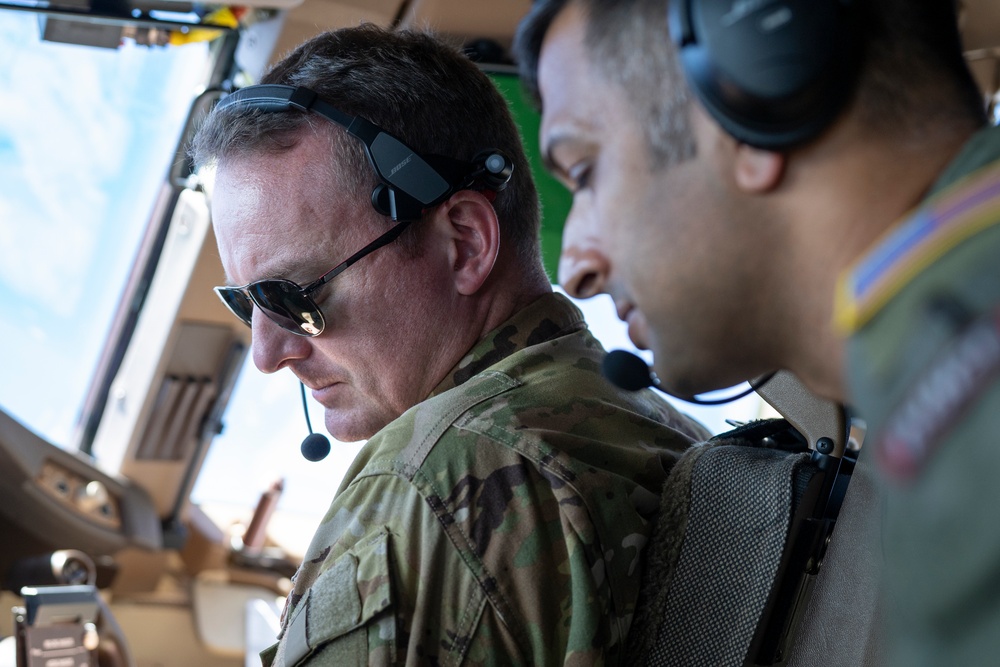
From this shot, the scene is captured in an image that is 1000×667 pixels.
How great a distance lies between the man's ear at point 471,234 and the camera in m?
1.48

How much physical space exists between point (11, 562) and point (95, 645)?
3.35ft

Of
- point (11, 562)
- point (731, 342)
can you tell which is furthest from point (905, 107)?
point (11, 562)

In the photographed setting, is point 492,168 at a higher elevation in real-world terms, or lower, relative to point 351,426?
higher

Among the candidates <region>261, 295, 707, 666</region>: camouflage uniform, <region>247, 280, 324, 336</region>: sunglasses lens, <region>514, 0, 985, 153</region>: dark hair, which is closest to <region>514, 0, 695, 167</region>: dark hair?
<region>514, 0, 985, 153</region>: dark hair

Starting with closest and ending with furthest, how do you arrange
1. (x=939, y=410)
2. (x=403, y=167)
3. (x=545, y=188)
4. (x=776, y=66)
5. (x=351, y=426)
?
(x=939, y=410)
(x=776, y=66)
(x=403, y=167)
(x=351, y=426)
(x=545, y=188)

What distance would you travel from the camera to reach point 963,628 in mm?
495

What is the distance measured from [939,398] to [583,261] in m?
0.41

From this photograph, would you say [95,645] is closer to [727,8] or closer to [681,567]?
[681,567]

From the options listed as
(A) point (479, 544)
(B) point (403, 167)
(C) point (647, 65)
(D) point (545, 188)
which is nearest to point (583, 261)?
(C) point (647, 65)

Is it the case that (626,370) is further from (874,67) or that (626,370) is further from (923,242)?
(923,242)

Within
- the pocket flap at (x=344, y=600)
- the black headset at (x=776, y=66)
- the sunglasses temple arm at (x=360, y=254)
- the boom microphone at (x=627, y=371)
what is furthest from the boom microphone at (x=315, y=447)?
the black headset at (x=776, y=66)

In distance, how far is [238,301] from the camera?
1632 millimetres

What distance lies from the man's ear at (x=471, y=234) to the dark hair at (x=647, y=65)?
625mm

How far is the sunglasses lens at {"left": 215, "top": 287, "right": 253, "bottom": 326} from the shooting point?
1601mm
